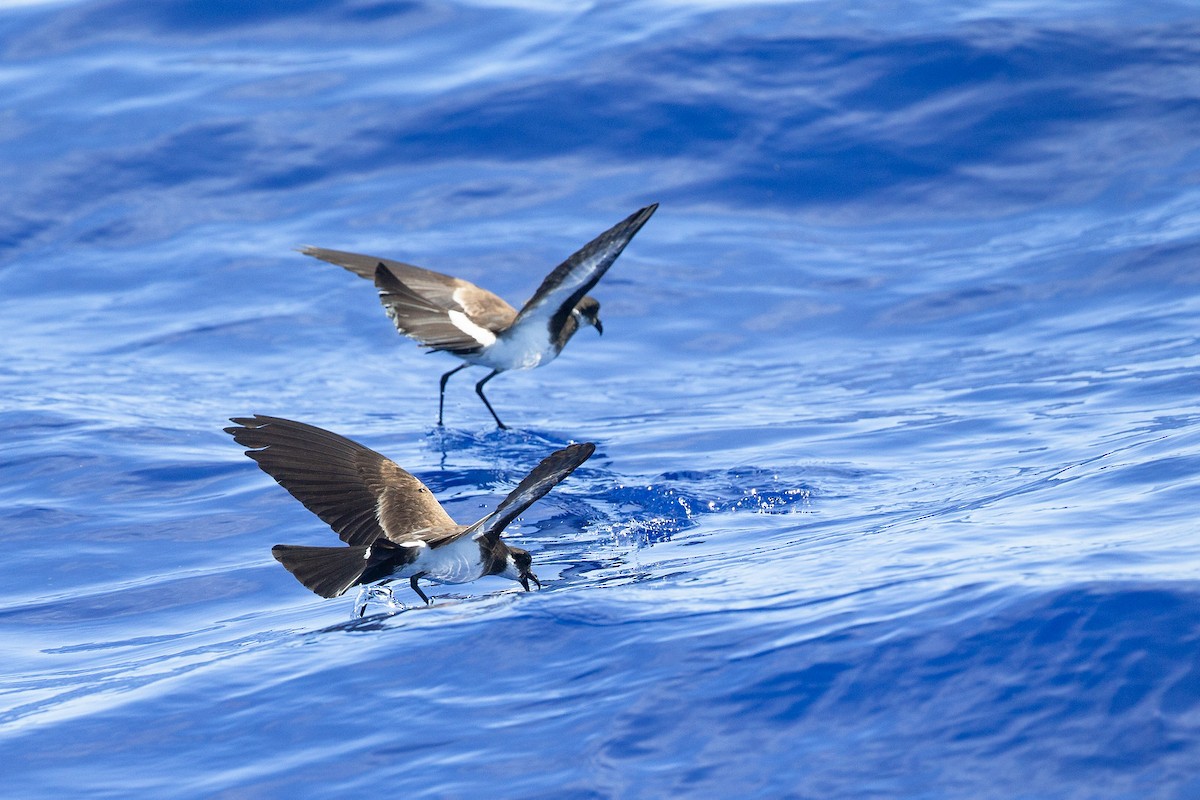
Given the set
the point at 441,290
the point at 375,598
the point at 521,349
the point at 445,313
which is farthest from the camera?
the point at 441,290

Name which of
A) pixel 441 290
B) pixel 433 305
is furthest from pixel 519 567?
pixel 441 290

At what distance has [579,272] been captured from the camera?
24.7 ft

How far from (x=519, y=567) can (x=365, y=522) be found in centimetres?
76

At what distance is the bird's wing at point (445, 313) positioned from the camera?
8.48 m

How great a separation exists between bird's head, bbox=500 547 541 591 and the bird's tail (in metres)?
0.76

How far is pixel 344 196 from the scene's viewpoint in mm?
13852

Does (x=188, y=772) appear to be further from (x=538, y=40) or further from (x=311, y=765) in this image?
(x=538, y=40)

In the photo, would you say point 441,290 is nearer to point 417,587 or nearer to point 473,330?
point 473,330

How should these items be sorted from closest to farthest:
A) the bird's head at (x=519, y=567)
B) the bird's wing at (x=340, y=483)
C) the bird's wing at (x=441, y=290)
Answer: the bird's head at (x=519, y=567) < the bird's wing at (x=340, y=483) < the bird's wing at (x=441, y=290)

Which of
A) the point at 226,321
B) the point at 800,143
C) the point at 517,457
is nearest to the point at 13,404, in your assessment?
the point at 226,321

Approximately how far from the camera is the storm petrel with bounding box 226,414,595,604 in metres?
5.58

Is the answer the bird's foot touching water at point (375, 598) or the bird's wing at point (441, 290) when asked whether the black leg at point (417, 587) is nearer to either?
the bird's foot touching water at point (375, 598)

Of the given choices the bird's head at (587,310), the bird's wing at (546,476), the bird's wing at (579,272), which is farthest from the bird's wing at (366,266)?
the bird's wing at (546,476)

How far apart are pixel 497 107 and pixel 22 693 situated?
32.3ft
